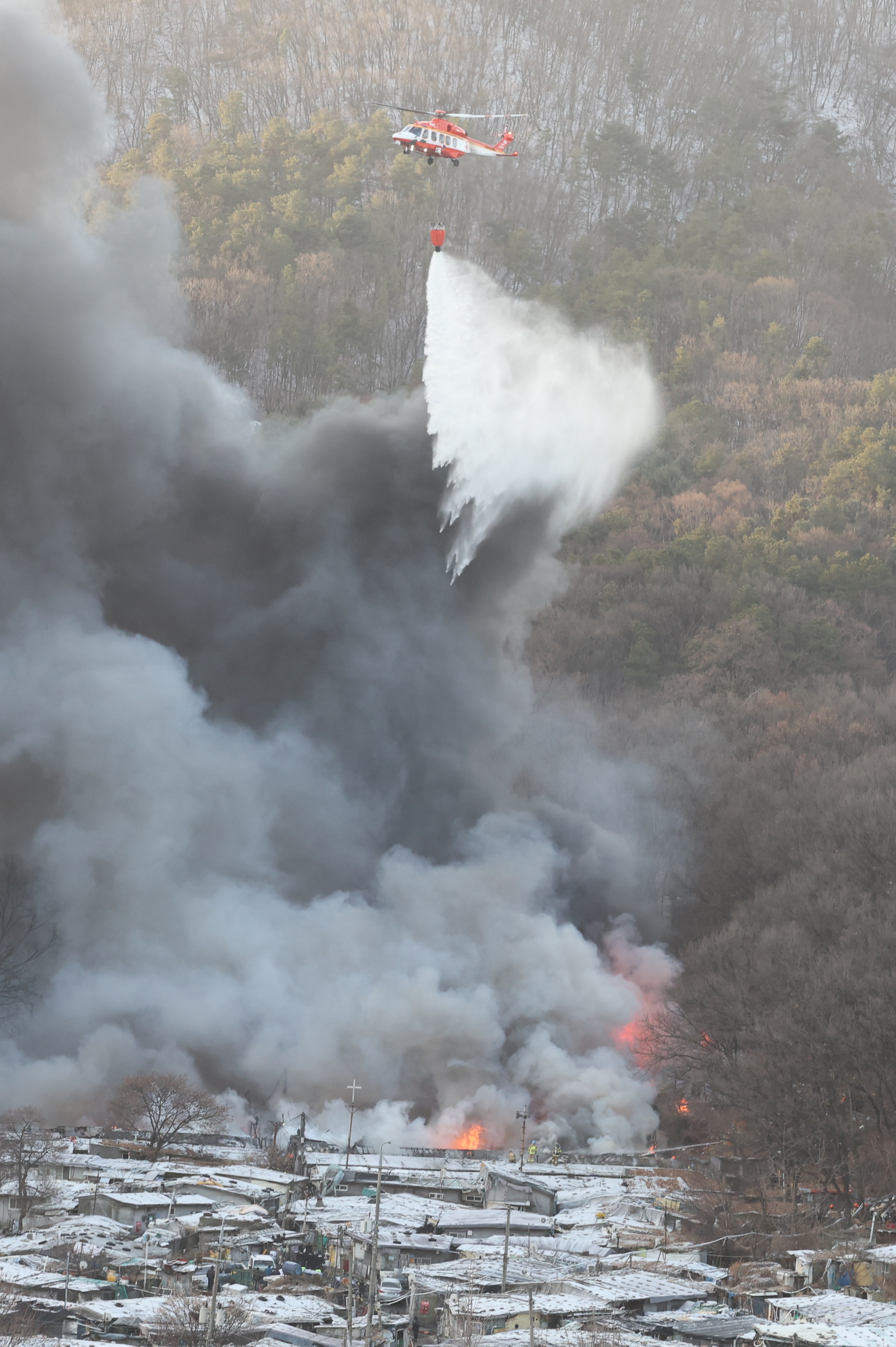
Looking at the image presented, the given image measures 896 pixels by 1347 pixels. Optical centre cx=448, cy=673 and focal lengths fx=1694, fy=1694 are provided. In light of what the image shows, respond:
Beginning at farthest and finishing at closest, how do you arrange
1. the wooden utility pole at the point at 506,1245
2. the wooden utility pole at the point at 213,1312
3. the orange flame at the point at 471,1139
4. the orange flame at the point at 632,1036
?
the orange flame at the point at 632,1036 → the orange flame at the point at 471,1139 → the wooden utility pole at the point at 506,1245 → the wooden utility pole at the point at 213,1312

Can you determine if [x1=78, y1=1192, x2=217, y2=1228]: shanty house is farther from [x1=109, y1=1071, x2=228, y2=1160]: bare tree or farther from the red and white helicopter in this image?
the red and white helicopter

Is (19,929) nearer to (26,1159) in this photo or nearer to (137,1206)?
(26,1159)

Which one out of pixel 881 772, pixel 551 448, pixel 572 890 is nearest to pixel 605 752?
pixel 572 890

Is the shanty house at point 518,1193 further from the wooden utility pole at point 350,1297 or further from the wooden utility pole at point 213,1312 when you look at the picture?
the wooden utility pole at point 213,1312

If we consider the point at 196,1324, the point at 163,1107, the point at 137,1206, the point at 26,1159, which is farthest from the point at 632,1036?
the point at 196,1324

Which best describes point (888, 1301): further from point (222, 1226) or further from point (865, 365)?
point (865, 365)

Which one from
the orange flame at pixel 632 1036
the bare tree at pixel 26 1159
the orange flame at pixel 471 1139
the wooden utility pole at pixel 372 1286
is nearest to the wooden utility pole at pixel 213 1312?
the wooden utility pole at pixel 372 1286
